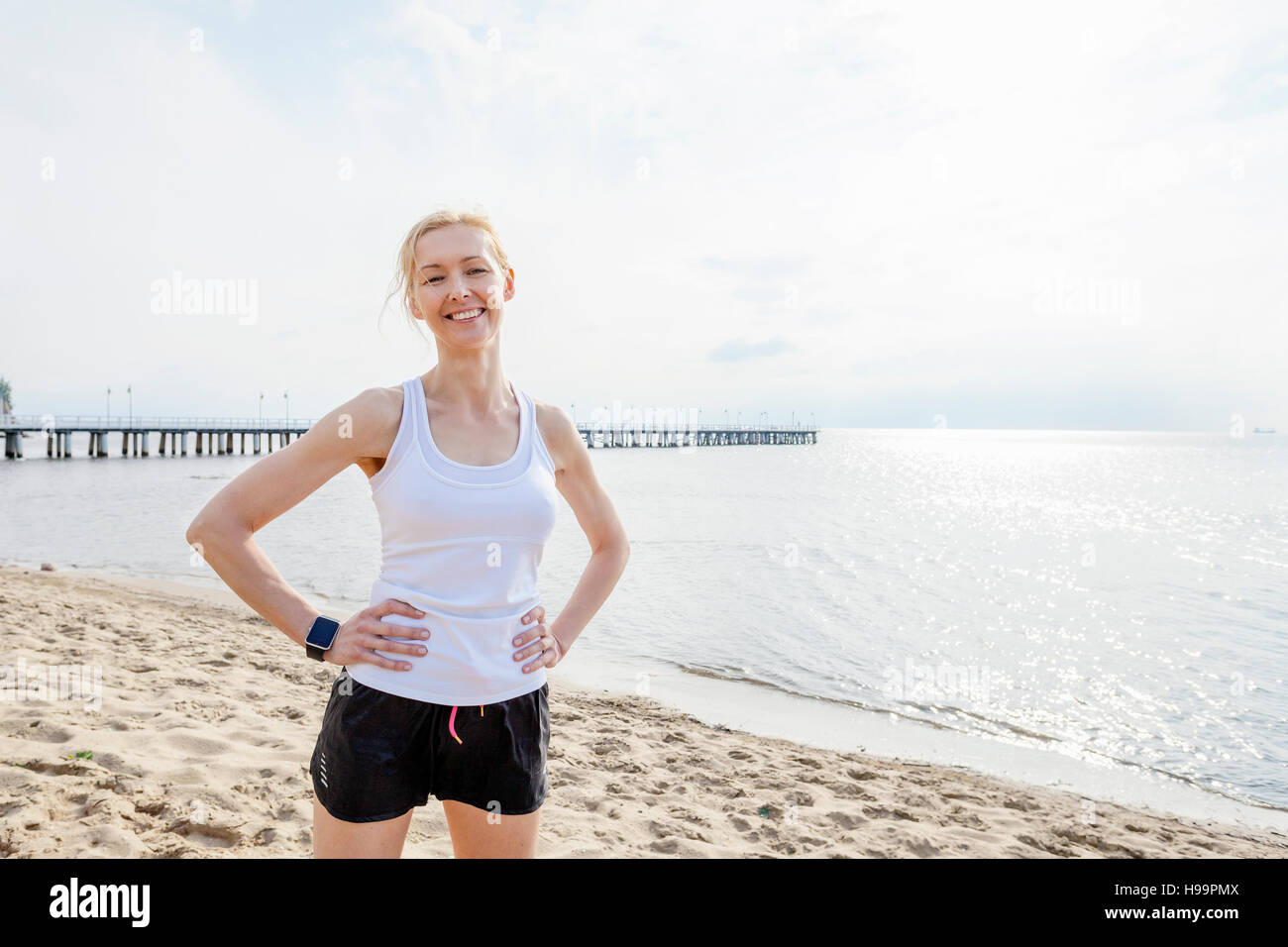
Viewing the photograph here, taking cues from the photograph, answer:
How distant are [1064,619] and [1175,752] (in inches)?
292

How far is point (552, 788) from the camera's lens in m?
5.50

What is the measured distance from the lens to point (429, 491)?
1.84 m

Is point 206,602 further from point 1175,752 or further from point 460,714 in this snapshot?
point 1175,752

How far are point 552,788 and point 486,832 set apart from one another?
3.85 m

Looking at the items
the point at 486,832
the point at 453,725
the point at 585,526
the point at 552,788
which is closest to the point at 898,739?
the point at 552,788

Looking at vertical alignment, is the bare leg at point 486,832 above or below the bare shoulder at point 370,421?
below

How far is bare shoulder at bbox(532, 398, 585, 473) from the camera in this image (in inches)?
86.9

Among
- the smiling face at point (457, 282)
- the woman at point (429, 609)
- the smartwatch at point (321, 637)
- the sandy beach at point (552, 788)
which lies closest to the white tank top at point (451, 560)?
the woman at point (429, 609)

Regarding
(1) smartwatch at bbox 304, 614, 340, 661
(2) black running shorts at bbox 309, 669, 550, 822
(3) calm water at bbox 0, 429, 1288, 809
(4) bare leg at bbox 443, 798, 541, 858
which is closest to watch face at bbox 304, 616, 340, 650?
(1) smartwatch at bbox 304, 614, 340, 661

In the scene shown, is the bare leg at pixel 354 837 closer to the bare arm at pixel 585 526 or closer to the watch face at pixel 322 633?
the watch face at pixel 322 633

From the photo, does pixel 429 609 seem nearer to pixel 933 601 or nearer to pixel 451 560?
pixel 451 560

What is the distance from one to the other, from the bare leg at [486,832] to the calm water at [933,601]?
7883mm

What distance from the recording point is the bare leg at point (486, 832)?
1.92 m
